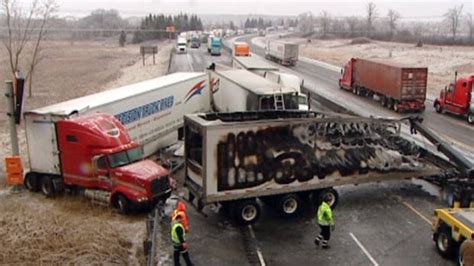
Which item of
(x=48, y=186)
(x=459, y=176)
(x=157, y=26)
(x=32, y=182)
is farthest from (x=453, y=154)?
(x=157, y=26)

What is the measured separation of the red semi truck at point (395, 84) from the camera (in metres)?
36.7

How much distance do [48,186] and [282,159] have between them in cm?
850

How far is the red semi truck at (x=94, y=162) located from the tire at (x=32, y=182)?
0.92ft

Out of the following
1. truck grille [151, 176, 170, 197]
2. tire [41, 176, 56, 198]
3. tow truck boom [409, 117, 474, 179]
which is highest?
tow truck boom [409, 117, 474, 179]

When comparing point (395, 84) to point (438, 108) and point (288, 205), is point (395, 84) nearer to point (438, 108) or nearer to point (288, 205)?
point (438, 108)

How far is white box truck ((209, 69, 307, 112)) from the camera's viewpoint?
2552 cm

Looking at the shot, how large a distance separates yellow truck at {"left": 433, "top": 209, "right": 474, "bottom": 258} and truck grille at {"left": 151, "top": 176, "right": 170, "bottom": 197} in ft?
27.2

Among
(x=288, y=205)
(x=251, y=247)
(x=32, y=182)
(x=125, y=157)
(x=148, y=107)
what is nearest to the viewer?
(x=251, y=247)

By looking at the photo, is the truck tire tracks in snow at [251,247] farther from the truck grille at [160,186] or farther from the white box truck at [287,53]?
the white box truck at [287,53]

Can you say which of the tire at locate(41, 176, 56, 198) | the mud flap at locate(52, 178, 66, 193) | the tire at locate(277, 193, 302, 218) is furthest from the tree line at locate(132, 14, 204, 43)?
the tire at locate(277, 193, 302, 218)

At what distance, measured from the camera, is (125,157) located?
18312 mm

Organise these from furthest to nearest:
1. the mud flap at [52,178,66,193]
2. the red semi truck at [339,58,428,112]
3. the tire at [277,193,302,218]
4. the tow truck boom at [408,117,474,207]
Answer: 1. the red semi truck at [339,58,428,112]
2. the mud flap at [52,178,66,193]
3. the tow truck boom at [408,117,474,207]
4. the tire at [277,193,302,218]

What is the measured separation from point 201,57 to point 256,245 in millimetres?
65716

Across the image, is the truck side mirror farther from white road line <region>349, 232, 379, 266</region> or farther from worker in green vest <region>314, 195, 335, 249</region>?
white road line <region>349, 232, 379, 266</region>
